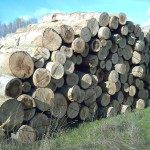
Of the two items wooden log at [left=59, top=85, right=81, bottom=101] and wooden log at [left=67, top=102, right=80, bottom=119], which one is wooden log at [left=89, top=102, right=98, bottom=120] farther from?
wooden log at [left=59, top=85, right=81, bottom=101]

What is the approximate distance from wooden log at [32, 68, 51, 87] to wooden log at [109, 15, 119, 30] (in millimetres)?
2680

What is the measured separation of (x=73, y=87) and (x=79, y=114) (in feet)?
2.51

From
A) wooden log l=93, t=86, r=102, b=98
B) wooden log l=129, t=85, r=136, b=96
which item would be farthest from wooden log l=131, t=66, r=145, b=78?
wooden log l=93, t=86, r=102, b=98

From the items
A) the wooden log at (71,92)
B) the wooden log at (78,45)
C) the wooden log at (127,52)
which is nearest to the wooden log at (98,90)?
the wooden log at (71,92)

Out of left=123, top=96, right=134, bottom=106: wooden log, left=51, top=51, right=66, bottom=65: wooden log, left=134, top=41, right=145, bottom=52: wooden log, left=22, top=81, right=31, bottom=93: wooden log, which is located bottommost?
left=123, top=96, right=134, bottom=106: wooden log

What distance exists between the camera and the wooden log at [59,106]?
755 cm

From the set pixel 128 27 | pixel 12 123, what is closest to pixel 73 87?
pixel 12 123

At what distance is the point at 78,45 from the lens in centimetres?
809

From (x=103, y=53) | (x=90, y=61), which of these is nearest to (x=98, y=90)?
(x=90, y=61)

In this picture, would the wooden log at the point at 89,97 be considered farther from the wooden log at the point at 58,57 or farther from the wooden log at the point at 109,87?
the wooden log at the point at 58,57

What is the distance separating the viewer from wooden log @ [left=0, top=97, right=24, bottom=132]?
243 inches

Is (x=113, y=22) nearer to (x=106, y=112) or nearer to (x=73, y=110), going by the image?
(x=106, y=112)

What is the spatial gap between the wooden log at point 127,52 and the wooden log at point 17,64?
3.49 metres

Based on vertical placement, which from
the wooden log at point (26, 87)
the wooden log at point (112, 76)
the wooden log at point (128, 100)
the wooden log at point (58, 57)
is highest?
the wooden log at point (58, 57)
